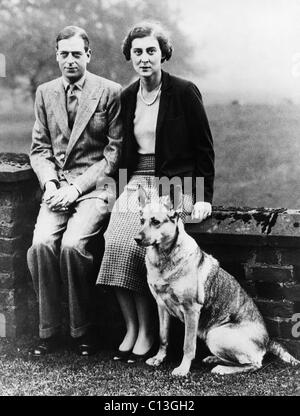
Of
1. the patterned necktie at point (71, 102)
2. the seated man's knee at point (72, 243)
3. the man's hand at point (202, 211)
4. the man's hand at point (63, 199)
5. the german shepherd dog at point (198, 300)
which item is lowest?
the german shepherd dog at point (198, 300)

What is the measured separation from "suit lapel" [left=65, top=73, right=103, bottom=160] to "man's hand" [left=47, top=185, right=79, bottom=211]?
0.99 ft

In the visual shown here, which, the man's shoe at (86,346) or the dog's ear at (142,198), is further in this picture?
the man's shoe at (86,346)

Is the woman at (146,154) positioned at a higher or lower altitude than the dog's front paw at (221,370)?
higher

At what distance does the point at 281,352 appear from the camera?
3406 millimetres

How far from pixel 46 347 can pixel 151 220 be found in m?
1.16

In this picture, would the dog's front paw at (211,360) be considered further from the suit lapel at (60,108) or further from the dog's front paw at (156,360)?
the suit lapel at (60,108)

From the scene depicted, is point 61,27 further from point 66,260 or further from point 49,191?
point 66,260

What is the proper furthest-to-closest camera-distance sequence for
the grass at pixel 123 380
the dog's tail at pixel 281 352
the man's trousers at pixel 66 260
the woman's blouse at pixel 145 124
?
the woman's blouse at pixel 145 124 < the man's trousers at pixel 66 260 < the dog's tail at pixel 281 352 < the grass at pixel 123 380

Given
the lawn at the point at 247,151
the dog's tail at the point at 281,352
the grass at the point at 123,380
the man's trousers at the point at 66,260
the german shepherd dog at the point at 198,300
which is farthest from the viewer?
the lawn at the point at 247,151

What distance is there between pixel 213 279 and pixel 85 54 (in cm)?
161

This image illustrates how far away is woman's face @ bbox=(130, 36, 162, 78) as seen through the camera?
135 inches

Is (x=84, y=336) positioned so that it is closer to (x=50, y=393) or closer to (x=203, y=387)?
(x=50, y=393)

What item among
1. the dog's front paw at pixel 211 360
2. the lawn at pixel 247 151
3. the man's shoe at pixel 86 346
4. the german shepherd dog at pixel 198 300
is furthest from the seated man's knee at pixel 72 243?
the lawn at pixel 247 151

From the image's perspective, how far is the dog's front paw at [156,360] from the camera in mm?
3410
